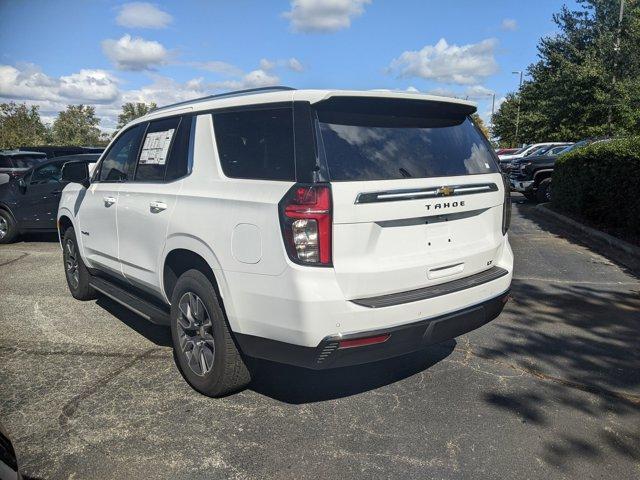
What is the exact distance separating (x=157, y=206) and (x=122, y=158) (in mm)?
1151

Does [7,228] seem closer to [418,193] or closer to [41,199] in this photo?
[41,199]

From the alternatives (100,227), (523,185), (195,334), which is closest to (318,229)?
(195,334)

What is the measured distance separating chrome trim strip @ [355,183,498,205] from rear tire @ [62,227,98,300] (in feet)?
12.1

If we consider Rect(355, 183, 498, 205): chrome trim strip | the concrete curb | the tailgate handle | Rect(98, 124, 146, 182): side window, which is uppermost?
Rect(98, 124, 146, 182): side window

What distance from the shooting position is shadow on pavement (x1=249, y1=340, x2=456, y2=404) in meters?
3.50

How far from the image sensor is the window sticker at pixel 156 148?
3840mm

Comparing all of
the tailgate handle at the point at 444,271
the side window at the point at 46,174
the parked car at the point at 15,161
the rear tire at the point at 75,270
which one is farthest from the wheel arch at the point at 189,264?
the parked car at the point at 15,161

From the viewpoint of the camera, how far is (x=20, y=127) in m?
43.5

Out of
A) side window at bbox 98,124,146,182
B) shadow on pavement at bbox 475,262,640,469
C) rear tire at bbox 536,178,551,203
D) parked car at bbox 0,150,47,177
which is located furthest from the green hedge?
parked car at bbox 0,150,47,177

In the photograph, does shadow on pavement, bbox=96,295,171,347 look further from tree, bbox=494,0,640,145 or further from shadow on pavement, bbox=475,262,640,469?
tree, bbox=494,0,640,145

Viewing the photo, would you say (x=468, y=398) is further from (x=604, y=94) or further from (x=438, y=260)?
(x=604, y=94)

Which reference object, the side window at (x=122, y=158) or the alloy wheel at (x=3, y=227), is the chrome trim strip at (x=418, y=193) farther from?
the alloy wheel at (x=3, y=227)

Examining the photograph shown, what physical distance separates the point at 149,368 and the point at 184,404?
69cm

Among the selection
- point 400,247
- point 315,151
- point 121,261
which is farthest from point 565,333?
point 121,261
